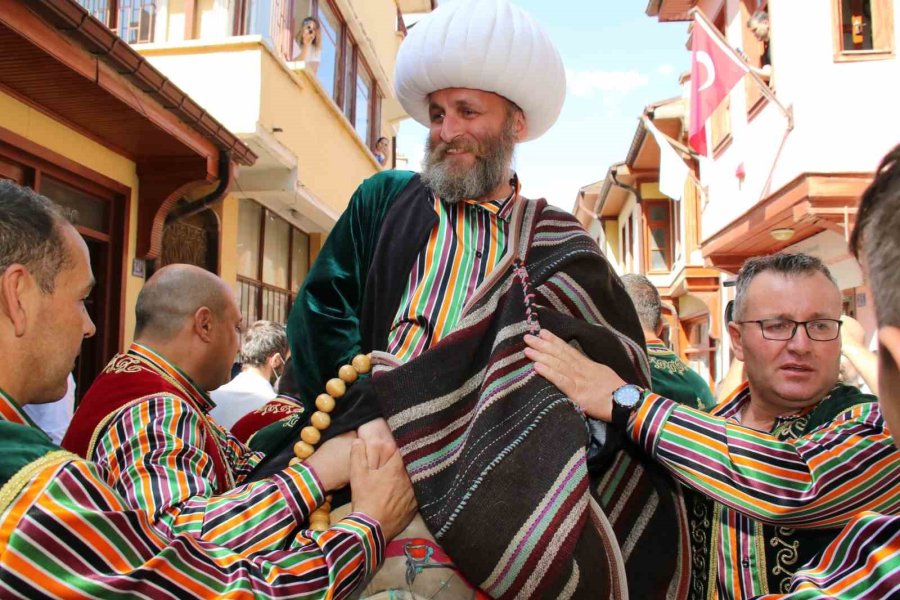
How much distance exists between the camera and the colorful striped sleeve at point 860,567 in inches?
41.4

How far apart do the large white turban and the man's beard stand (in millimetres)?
141

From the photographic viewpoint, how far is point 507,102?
2.34m

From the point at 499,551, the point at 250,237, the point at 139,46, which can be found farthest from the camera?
the point at 250,237

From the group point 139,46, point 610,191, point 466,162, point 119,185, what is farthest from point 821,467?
point 610,191

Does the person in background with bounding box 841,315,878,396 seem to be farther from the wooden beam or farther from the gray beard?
the wooden beam

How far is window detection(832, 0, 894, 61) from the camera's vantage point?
7.89 metres

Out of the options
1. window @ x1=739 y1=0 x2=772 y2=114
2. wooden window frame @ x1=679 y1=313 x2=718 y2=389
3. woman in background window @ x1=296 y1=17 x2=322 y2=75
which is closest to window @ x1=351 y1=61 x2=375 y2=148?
woman in background window @ x1=296 y1=17 x2=322 y2=75

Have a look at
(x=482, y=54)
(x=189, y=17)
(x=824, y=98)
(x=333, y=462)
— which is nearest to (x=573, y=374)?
(x=333, y=462)

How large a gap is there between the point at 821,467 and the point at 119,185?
565 cm

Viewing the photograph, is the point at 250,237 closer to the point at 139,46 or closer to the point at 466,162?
the point at 139,46

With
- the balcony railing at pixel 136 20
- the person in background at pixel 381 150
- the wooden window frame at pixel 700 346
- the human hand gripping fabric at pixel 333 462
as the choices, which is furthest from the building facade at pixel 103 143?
the wooden window frame at pixel 700 346

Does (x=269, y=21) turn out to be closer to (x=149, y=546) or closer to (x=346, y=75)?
(x=346, y=75)

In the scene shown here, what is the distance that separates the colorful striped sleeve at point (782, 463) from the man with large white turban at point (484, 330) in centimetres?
14

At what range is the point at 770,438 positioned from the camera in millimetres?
1829
